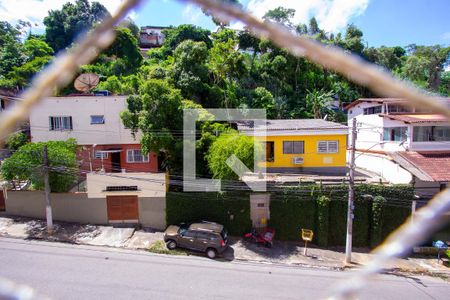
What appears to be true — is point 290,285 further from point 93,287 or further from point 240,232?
point 93,287

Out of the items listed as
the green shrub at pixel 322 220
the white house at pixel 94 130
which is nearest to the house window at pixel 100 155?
the white house at pixel 94 130

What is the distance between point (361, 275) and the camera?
2.35 ft

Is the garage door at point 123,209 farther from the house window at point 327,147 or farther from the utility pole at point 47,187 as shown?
the house window at point 327,147

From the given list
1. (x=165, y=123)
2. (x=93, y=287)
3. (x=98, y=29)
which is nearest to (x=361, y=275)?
(x=98, y=29)

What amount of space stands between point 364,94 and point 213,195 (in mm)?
27905

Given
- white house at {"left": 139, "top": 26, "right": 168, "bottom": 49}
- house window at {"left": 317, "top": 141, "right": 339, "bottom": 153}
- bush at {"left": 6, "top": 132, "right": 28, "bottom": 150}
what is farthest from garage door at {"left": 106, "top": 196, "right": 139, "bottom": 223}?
white house at {"left": 139, "top": 26, "right": 168, "bottom": 49}

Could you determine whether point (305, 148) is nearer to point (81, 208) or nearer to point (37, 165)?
point (81, 208)

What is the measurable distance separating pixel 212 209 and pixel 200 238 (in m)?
2.22

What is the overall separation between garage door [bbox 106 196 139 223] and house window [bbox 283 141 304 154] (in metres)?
9.83

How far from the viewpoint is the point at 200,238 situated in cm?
1327

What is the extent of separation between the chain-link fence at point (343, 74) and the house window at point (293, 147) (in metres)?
18.1

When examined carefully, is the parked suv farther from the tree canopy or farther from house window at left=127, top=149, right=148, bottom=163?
the tree canopy

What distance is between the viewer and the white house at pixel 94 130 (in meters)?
19.4

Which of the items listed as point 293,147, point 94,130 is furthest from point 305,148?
point 94,130
